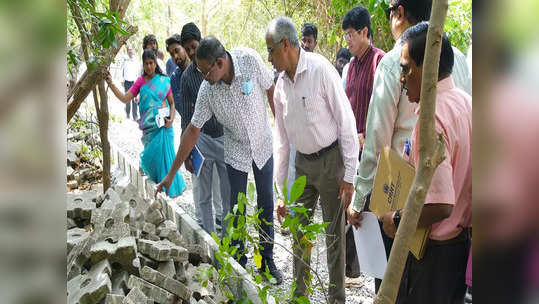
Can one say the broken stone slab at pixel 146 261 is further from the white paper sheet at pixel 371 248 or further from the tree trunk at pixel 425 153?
the tree trunk at pixel 425 153

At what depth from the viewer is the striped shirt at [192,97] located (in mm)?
4473

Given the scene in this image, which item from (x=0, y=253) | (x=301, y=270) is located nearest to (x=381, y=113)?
(x=301, y=270)

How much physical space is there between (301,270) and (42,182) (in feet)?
8.48

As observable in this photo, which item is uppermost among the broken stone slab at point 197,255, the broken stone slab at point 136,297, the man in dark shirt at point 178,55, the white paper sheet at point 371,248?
the man in dark shirt at point 178,55

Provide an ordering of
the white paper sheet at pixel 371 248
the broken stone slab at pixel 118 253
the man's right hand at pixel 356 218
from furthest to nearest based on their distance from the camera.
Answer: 1. the broken stone slab at pixel 118 253
2. the man's right hand at pixel 356 218
3. the white paper sheet at pixel 371 248

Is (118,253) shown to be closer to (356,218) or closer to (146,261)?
(146,261)

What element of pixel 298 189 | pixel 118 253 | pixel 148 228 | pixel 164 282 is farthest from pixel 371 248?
pixel 148 228

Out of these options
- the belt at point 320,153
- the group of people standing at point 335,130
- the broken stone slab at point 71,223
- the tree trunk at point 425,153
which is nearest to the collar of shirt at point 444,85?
the group of people standing at point 335,130

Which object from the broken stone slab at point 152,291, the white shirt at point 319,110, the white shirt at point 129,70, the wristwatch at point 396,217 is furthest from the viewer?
the white shirt at point 129,70

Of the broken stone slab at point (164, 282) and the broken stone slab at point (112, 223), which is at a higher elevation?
the broken stone slab at point (112, 223)

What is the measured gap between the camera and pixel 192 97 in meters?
4.64

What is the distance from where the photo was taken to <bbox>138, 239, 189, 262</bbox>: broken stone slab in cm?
324

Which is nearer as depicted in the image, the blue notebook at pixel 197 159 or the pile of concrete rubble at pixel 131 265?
the pile of concrete rubble at pixel 131 265

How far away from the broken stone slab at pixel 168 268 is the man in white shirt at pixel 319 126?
0.76 meters
